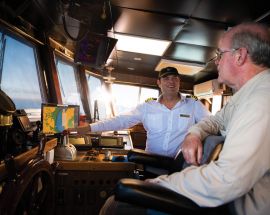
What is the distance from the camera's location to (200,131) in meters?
1.59

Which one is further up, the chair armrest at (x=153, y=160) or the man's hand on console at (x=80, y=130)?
the man's hand on console at (x=80, y=130)

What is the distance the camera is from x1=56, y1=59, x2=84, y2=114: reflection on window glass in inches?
165

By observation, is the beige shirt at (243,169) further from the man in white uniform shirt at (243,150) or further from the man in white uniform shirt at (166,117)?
the man in white uniform shirt at (166,117)

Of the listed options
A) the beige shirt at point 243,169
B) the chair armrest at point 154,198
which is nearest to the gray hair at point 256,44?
the beige shirt at point 243,169

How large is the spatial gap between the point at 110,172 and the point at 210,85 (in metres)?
5.65

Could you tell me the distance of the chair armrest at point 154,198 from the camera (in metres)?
1.08

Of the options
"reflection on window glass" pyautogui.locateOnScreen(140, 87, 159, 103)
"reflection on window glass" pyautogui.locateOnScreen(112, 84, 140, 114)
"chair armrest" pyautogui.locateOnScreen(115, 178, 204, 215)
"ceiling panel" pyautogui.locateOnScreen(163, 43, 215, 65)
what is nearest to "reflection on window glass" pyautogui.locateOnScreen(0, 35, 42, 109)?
"chair armrest" pyautogui.locateOnScreen(115, 178, 204, 215)

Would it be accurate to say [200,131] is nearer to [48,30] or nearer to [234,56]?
[234,56]

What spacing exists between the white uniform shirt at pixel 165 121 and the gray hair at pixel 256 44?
5.42 feet

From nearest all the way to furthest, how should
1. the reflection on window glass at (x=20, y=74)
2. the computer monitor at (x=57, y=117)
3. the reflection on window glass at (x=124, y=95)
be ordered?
the computer monitor at (x=57, y=117), the reflection on window glass at (x=20, y=74), the reflection on window glass at (x=124, y=95)

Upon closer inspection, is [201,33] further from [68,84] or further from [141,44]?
[68,84]

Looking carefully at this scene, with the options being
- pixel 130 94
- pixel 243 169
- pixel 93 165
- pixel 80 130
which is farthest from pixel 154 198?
pixel 130 94

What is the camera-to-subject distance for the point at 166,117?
2.95m

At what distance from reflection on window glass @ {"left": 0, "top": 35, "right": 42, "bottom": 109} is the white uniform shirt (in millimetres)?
953
